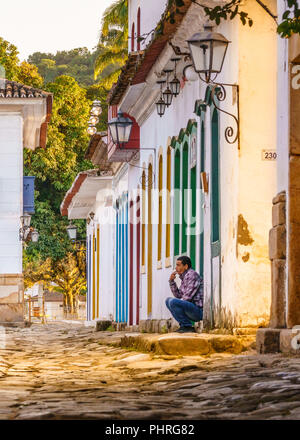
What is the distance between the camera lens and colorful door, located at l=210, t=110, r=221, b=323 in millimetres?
13180

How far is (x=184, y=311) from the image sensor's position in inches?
545

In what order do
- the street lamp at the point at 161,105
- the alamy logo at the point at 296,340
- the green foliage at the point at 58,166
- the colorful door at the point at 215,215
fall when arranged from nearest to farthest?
1. the alamy logo at the point at 296,340
2. the colorful door at the point at 215,215
3. the street lamp at the point at 161,105
4. the green foliage at the point at 58,166

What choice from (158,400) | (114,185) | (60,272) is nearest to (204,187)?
(158,400)

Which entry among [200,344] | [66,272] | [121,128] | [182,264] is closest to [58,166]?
[66,272]

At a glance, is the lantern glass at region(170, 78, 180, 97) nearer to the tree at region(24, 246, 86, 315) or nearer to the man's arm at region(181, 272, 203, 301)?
the man's arm at region(181, 272, 203, 301)

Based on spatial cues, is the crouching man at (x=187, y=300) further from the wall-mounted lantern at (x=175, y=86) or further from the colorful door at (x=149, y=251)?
the colorful door at (x=149, y=251)

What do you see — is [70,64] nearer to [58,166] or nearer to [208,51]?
[58,166]

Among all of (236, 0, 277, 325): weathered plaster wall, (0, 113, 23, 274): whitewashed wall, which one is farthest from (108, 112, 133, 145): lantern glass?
(0, 113, 23, 274): whitewashed wall

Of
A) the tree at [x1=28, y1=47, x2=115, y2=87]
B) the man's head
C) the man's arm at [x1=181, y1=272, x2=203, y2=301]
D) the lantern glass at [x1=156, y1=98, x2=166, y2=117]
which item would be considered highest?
the tree at [x1=28, y1=47, x2=115, y2=87]

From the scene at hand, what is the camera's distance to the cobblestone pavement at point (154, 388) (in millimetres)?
6785

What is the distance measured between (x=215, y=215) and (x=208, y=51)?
2.37 m

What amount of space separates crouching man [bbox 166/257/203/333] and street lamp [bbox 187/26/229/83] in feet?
9.71

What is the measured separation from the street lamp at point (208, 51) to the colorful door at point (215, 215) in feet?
4.31

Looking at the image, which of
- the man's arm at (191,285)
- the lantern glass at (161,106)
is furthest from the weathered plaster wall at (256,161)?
the lantern glass at (161,106)
